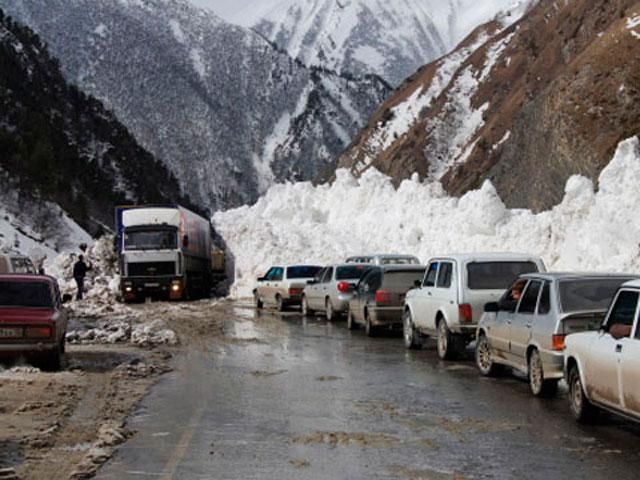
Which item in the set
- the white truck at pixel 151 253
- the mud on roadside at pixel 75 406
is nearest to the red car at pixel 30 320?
the mud on roadside at pixel 75 406

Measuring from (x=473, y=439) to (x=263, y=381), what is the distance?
16.8ft

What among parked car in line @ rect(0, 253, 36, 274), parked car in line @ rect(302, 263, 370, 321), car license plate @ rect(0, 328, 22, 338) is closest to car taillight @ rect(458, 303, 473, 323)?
car license plate @ rect(0, 328, 22, 338)

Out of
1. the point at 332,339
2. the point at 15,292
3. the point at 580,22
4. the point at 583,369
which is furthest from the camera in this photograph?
the point at 580,22

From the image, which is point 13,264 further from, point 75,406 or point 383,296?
point 75,406

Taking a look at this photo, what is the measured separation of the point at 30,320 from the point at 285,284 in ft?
59.6

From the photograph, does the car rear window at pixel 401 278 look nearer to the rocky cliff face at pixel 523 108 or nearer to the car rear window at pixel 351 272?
the car rear window at pixel 351 272

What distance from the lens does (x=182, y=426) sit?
1039 centimetres

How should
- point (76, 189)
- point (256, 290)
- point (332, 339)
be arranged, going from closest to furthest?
1. point (332, 339)
2. point (256, 290)
3. point (76, 189)

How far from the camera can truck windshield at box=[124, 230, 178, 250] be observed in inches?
1577

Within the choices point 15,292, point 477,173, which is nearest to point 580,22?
point 477,173

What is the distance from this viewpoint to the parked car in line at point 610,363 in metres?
9.12

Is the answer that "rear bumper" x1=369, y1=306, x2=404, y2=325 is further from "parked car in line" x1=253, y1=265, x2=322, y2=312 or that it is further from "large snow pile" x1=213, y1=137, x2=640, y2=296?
"parked car in line" x1=253, y1=265, x2=322, y2=312

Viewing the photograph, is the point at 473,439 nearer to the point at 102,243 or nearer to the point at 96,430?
the point at 96,430

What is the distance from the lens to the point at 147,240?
131ft
